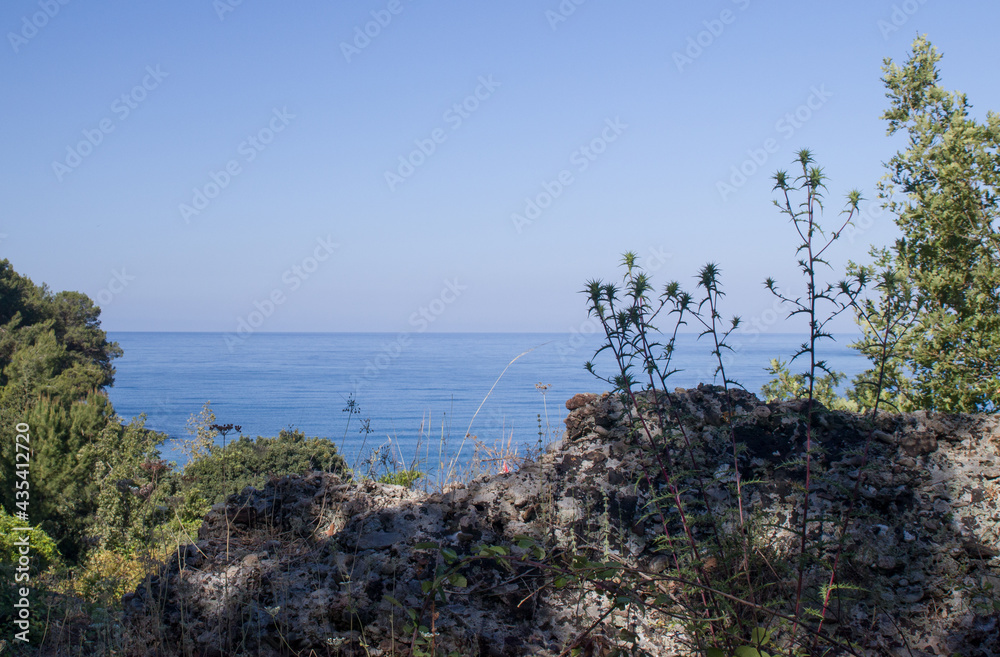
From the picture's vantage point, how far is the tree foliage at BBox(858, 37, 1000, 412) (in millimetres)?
6480

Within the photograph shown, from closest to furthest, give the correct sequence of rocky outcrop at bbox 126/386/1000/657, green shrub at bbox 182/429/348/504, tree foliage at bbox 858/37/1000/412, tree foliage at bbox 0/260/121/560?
rocky outcrop at bbox 126/386/1000/657
tree foliage at bbox 858/37/1000/412
green shrub at bbox 182/429/348/504
tree foliage at bbox 0/260/121/560

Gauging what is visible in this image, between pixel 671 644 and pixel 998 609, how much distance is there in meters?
1.34

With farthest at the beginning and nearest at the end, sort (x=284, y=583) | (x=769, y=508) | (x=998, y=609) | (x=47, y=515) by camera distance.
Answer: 1. (x=47, y=515)
2. (x=769, y=508)
3. (x=284, y=583)
4. (x=998, y=609)

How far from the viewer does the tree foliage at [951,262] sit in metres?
6.48

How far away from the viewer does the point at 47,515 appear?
16.5 metres

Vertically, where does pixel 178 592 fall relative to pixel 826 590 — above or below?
below

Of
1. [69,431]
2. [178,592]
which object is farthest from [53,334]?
[178,592]

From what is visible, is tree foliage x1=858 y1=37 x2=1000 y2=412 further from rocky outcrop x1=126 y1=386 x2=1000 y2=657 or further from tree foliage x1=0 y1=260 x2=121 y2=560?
tree foliage x1=0 y1=260 x2=121 y2=560

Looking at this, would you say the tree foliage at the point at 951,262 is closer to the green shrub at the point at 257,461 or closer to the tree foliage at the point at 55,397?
the green shrub at the point at 257,461

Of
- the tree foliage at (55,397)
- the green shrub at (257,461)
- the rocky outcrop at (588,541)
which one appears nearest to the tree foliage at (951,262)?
the rocky outcrop at (588,541)

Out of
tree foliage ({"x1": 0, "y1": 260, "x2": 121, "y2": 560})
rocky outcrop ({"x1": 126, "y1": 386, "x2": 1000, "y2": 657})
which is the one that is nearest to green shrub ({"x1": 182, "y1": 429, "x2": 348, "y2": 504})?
tree foliage ({"x1": 0, "y1": 260, "x2": 121, "y2": 560})

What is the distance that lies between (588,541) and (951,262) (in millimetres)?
6050

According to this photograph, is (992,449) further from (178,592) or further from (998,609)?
(178,592)

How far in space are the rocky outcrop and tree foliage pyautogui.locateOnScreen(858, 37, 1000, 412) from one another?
3.51 meters
